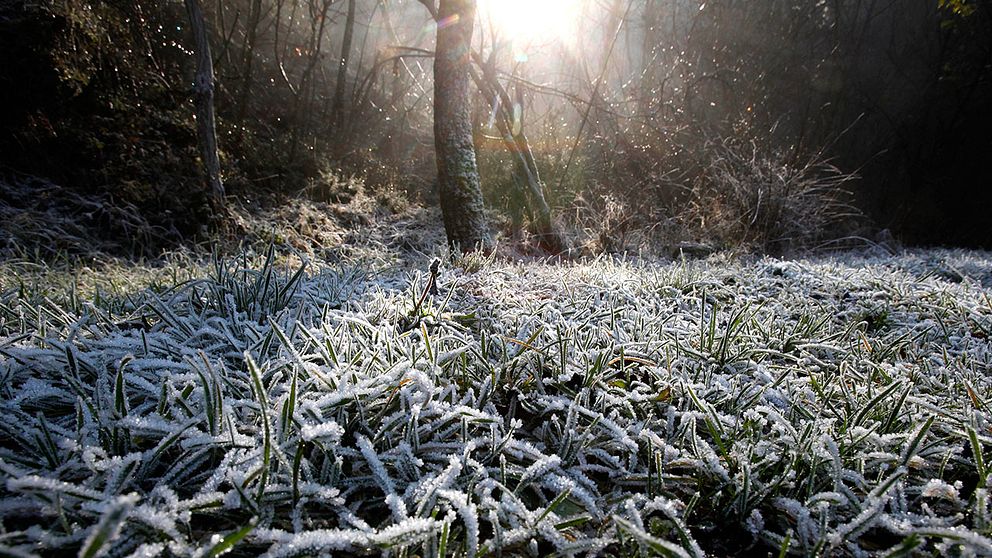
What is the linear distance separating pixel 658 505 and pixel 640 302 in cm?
117

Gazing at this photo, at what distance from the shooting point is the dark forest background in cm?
443

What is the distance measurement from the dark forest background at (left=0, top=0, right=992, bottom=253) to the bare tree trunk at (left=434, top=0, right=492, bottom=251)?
1.18 meters

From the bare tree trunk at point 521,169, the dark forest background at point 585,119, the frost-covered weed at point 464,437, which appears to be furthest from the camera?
the bare tree trunk at point 521,169

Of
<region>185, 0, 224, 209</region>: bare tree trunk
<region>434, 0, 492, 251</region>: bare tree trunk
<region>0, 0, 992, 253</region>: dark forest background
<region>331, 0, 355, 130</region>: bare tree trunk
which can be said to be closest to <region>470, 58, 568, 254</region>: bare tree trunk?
<region>0, 0, 992, 253</region>: dark forest background

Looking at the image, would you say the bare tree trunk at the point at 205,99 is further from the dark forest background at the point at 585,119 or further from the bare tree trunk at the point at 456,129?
the bare tree trunk at the point at 456,129

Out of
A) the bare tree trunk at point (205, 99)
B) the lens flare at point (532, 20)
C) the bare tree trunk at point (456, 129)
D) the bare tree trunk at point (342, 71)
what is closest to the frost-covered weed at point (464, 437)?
the bare tree trunk at point (456, 129)

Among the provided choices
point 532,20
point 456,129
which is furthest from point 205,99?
point 532,20

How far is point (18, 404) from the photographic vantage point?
2.88ft

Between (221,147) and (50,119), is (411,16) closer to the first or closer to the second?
(221,147)

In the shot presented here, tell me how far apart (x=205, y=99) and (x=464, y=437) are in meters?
4.90

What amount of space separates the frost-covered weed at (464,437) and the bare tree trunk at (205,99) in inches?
141

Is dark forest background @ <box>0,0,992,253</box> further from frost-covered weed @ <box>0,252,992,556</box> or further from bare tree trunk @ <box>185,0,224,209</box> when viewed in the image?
frost-covered weed @ <box>0,252,992,556</box>

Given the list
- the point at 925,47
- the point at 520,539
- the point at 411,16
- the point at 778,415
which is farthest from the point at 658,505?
the point at 411,16

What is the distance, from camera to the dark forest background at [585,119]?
4.43 meters
